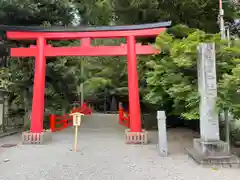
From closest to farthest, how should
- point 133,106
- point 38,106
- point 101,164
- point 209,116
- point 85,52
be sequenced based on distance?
point 101,164 < point 209,116 < point 133,106 < point 38,106 < point 85,52

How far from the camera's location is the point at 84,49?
891cm

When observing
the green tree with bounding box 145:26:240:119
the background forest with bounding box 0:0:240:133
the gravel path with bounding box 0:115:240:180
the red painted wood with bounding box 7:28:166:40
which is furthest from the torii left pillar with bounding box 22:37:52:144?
the green tree with bounding box 145:26:240:119

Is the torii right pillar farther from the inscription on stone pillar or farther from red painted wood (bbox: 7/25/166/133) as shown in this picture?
the inscription on stone pillar

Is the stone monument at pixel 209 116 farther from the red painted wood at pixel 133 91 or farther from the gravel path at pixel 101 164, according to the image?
the red painted wood at pixel 133 91

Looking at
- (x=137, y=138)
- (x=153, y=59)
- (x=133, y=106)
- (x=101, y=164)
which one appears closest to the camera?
(x=101, y=164)

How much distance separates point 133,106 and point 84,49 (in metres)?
2.81

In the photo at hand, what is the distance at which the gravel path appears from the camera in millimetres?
5004

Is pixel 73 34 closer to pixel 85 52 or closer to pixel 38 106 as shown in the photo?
pixel 85 52

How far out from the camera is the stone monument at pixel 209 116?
5859 millimetres

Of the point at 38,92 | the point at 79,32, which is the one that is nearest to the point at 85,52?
the point at 79,32

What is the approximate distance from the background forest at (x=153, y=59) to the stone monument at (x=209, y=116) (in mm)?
267

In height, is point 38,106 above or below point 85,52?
below

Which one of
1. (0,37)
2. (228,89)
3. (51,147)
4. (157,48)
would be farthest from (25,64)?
(228,89)

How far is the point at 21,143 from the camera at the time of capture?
28.7ft
